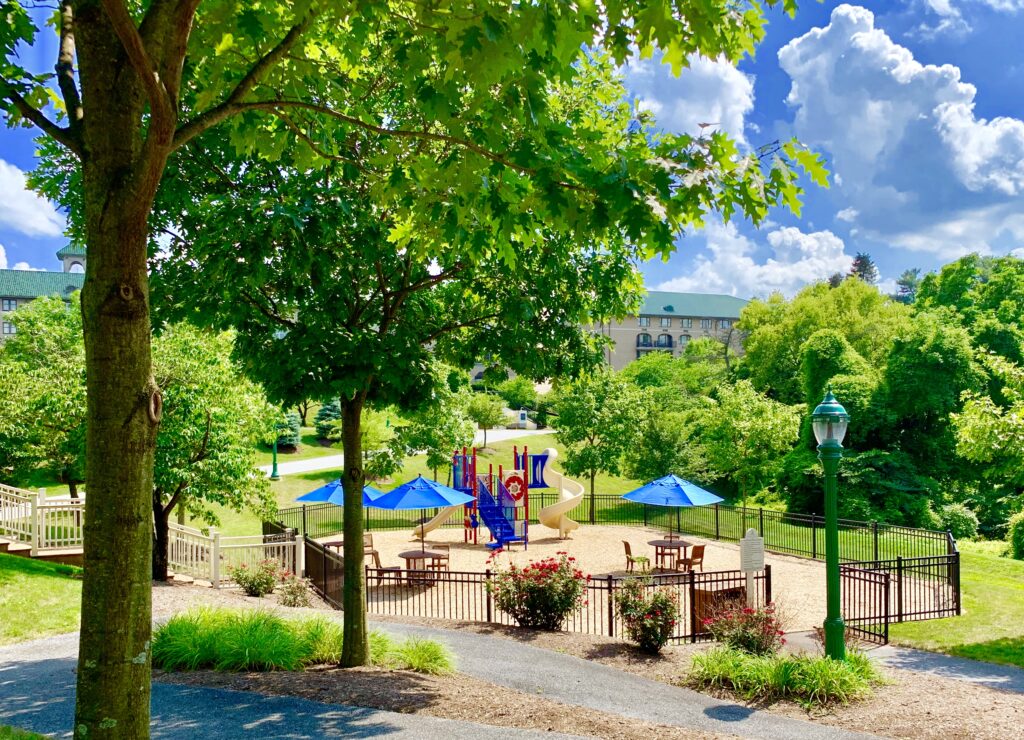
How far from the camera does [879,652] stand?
496 inches

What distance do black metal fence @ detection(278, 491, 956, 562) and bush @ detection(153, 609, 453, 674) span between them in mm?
9350

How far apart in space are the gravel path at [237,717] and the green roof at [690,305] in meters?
99.3

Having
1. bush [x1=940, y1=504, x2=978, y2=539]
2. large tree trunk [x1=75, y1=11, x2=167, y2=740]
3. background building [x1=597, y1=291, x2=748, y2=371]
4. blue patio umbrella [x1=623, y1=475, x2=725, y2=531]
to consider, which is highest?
background building [x1=597, y1=291, x2=748, y2=371]

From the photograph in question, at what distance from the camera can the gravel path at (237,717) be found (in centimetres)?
698

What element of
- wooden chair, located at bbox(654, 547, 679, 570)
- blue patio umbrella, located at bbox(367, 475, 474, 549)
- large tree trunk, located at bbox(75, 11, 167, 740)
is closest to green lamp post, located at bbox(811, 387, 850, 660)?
wooden chair, located at bbox(654, 547, 679, 570)

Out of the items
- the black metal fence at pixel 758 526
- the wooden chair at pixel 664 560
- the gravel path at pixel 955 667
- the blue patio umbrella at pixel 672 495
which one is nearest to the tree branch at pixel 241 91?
the gravel path at pixel 955 667

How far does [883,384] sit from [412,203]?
111 ft

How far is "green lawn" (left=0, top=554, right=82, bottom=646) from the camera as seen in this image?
→ 11.6m

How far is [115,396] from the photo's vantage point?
4035 mm

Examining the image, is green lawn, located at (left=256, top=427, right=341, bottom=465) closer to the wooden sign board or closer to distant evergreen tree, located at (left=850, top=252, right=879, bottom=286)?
the wooden sign board

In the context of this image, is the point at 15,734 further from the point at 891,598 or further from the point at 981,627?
the point at 891,598

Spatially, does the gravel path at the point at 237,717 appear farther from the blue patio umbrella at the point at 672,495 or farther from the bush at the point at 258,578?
the blue patio umbrella at the point at 672,495

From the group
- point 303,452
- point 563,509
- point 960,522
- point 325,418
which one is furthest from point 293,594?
point 325,418

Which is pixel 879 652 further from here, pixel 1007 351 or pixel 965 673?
pixel 1007 351
